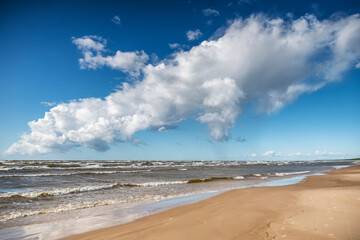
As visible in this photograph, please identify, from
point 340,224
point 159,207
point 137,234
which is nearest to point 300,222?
point 340,224

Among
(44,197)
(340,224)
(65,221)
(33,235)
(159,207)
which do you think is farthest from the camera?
(44,197)

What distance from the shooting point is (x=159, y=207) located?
32.5 ft

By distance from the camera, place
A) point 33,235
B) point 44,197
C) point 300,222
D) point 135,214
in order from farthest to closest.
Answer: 1. point 44,197
2. point 135,214
3. point 33,235
4. point 300,222

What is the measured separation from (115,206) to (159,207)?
247 centimetres

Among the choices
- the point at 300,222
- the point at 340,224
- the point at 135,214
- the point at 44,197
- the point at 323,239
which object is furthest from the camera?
the point at 44,197

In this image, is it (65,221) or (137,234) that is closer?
(137,234)

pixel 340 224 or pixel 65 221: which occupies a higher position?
pixel 340 224

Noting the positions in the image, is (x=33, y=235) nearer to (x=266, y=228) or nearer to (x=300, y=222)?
(x=266, y=228)

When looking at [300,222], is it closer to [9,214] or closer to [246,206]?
[246,206]

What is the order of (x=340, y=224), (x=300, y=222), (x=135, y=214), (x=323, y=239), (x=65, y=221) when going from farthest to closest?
(x=135, y=214)
(x=65, y=221)
(x=300, y=222)
(x=340, y=224)
(x=323, y=239)

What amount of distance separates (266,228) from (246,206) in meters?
3.38

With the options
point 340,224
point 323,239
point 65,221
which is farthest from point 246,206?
point 65,221

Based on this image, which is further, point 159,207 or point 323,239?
point 159,207

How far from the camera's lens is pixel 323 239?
480 cm
